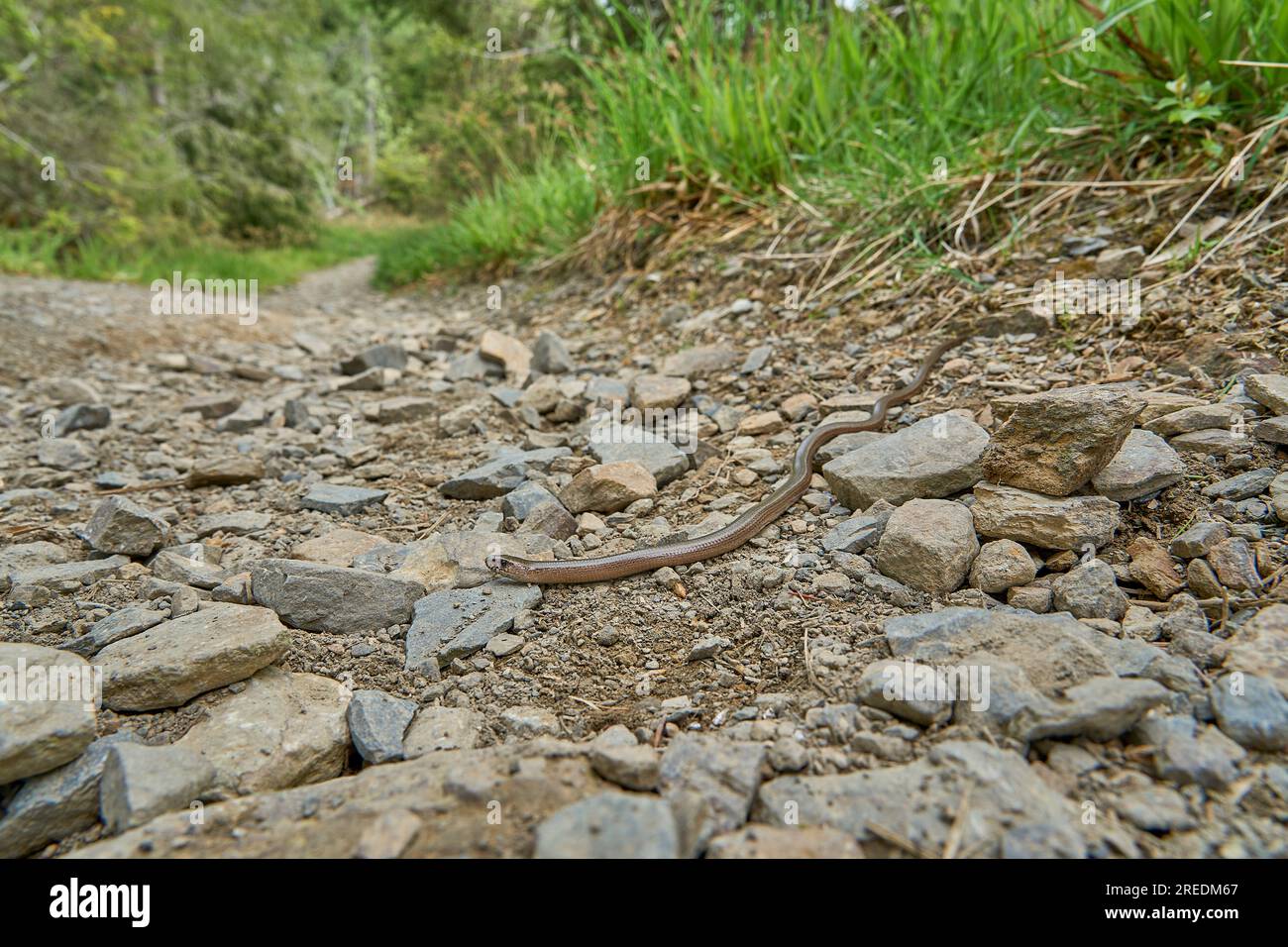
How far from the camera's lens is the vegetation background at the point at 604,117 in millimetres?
4242

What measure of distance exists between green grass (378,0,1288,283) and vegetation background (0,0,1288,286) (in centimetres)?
2

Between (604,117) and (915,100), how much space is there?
321 centimetres

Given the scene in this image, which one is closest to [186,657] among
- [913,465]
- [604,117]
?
[913,465]

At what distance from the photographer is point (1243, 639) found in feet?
5.94

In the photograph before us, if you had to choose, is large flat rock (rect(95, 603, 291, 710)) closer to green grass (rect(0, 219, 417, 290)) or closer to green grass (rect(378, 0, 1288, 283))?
green grass (rect(378, 0, 1288, 283))

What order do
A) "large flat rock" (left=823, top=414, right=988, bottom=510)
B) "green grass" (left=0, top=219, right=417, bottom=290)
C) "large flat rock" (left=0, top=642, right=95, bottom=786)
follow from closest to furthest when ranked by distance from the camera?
1. "large flat rock" (left=0, top=642, right=95, bottom=786)
2. "large flat rock" (left=823, top=414, right=988, bottom=510)
3. "green grass" (left=0, top=219, right=417, bottom=290)

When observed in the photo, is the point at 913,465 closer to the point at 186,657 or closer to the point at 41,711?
the point at 186,657

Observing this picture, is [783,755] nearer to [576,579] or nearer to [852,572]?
[852,572]

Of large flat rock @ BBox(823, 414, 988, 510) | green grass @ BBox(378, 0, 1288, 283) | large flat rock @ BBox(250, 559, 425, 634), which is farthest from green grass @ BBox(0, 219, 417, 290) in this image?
large flat rock @ BBox(823, 414, 988, 510)

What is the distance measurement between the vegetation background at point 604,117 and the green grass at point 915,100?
19 mm

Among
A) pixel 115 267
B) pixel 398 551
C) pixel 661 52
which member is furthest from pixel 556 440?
pixel 115 267

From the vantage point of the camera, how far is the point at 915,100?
536 cm

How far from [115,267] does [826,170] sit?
362 inches

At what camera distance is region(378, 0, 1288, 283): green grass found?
391 centimetres
